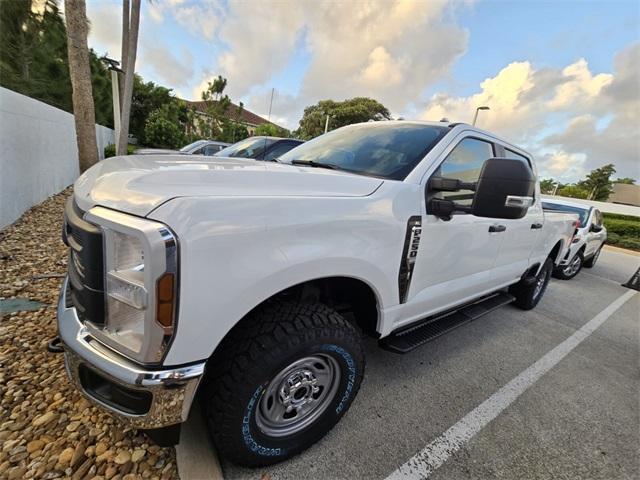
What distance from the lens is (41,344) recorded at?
8.06 feet

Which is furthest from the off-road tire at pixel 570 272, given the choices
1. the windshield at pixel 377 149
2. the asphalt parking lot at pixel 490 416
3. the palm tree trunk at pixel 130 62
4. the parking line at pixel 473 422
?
the palm tree trunk at pixel 130 62

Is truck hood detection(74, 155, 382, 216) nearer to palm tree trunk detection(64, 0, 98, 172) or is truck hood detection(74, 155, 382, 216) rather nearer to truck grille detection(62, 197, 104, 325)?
truck grille detection(62, 197, 104, 325)

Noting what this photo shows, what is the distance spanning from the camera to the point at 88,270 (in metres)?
1.25

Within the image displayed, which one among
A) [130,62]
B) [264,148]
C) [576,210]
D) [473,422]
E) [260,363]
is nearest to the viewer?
[260,363]

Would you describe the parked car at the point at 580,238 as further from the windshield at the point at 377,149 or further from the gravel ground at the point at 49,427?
the gravel ground at the point at 49,427

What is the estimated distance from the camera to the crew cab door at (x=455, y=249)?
6.87 feet

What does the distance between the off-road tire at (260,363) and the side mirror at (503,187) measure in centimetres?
100

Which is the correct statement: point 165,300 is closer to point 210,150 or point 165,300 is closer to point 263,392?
point 263,392

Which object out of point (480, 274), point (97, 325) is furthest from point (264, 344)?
point (480, 274)

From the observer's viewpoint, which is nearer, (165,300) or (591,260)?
(165,300)

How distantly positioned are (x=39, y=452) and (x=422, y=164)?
2.61 metres

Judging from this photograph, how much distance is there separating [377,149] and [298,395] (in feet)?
5.71

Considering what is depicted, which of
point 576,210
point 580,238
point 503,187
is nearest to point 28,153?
point 503,187

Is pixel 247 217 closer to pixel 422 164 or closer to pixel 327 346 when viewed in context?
pixel 327 346
